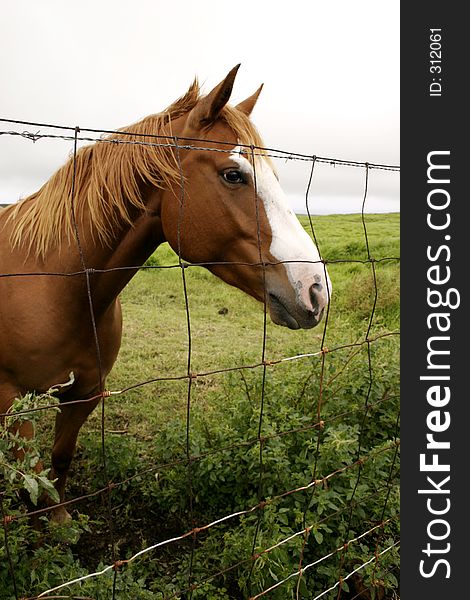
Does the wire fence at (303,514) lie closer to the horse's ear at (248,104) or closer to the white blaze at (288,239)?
the white blaze at (288,239)

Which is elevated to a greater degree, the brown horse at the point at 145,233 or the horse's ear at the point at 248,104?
the horse's ear at the point at 248,104

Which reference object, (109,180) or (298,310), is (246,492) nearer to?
(298,310)

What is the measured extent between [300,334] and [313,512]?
15.1ft

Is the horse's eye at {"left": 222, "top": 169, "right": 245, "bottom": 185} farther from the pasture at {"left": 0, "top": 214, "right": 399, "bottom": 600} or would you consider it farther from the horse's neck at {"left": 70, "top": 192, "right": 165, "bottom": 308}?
the pasture at {"left": 0, "top": 214, "right": 399, "bottom": 600}

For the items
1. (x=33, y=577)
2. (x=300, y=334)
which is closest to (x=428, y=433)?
(x=33, y=577)

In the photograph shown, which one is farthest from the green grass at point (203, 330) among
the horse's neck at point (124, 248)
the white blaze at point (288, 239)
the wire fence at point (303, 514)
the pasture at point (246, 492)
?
the white blaze at point (288, 239)

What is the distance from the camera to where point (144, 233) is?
2.17 meters

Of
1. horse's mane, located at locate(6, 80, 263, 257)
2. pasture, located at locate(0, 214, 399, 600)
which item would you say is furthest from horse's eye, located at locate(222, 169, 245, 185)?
pasture, located at locate(0, 214, 399, 600)

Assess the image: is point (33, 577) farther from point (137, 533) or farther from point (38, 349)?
point (137, 533)

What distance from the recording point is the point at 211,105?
1.99 m

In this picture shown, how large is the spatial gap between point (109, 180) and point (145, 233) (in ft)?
0.90

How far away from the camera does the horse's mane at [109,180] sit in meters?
2.06

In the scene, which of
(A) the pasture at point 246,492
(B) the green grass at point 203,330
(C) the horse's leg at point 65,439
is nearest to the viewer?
(A) the pasture at point 246,492

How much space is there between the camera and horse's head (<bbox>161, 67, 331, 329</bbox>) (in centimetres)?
192
